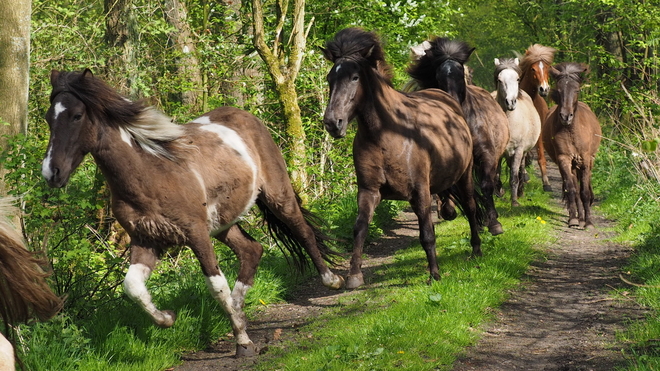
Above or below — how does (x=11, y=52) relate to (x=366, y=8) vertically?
below

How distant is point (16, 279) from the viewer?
3.29 metres

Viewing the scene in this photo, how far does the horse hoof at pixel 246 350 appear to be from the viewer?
6.00m

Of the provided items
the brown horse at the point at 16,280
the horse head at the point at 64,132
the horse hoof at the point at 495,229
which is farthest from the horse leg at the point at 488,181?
the brown horse at the point at 16,280

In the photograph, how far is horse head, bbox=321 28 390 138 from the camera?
7070 mm

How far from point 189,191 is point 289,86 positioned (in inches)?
229

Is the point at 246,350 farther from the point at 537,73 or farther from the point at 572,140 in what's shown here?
the point at 537,73

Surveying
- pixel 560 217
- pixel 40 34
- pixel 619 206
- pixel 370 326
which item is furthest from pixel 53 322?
pixel 619 206

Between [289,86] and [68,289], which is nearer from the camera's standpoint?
[68,289]

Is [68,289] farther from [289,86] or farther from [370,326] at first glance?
[289,86]

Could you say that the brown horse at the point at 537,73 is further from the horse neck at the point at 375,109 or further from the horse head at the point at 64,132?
the horse head at the point at 64,132

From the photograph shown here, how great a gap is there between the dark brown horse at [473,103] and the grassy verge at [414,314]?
0.99 meters

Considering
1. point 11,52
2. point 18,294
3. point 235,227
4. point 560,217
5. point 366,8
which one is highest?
point 366,8

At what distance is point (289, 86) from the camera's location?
11.4 meters

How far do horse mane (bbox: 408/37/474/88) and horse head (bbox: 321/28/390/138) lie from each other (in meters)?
2.51
